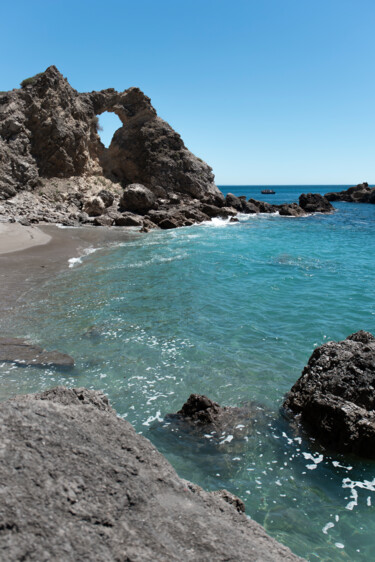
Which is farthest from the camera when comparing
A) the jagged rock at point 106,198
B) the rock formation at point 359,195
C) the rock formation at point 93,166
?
the rock formation at point 359,195

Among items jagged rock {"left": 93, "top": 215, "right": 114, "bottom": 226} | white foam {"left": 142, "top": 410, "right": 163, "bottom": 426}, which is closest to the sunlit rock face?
jagged rock {"left": 93, "top": 215, "right": 114, "bottom": 226}

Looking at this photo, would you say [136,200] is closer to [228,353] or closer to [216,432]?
[228,353]

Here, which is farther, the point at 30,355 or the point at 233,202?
the point at 233,202

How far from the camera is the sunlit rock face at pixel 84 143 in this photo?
37.1 meters

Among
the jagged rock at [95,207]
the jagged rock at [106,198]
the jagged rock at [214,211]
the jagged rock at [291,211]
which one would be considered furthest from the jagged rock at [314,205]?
the jagged rock at [95,207]

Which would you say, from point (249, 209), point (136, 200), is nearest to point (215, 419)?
point (136, 200)

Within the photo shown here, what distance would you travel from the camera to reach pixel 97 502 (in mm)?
2307

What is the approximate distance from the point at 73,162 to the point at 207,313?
35.1m

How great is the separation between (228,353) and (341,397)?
3.14m

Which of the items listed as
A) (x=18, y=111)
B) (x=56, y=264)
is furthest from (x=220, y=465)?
(x=18, y=111)

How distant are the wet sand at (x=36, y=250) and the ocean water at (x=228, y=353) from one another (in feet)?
2.52

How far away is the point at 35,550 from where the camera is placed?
1936 mm

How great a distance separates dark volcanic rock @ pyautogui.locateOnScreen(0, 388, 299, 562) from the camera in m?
2.04

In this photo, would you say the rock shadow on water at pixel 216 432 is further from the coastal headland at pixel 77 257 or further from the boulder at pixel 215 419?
the coastal headland at pixel 77 257
